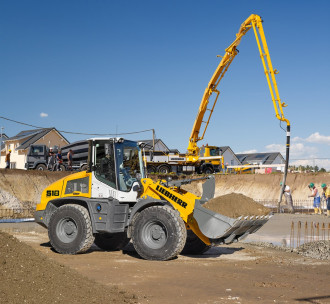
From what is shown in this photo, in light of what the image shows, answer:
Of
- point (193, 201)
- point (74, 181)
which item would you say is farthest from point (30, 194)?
point (193, 201)

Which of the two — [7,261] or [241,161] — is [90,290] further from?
[241,161]

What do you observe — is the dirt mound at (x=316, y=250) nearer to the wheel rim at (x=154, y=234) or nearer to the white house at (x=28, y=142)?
the wheel rim at (x=154, y=234)

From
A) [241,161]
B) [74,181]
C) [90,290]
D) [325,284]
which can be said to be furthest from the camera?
[241,161]

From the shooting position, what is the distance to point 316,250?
11742 millimetres

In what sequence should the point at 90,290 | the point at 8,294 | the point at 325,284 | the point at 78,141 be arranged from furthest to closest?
the point at 78,141, the point at 325,284, the point at 90,290, the point at 8,294

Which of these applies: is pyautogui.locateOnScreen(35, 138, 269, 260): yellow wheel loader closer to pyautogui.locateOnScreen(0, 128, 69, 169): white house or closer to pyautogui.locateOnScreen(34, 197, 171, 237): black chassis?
pyautogui.locateOnScreen(34, 197, 171, 237): black chassis

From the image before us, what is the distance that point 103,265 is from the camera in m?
9.56

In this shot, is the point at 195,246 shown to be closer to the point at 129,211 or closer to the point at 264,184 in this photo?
the point at 129,211

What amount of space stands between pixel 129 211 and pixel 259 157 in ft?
203

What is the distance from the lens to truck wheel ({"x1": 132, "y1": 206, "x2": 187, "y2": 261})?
9922 mm

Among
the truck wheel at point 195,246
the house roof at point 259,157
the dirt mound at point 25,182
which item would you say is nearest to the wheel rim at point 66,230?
the truck wheel at point 195,246

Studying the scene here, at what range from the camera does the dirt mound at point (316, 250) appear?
11352mm

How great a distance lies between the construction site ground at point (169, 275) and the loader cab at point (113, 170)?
1558 mm

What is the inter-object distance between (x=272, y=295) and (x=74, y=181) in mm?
6083
